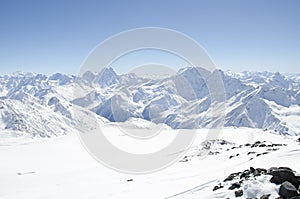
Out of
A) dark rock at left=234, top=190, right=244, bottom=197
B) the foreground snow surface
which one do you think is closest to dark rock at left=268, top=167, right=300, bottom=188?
the foreground snow surface

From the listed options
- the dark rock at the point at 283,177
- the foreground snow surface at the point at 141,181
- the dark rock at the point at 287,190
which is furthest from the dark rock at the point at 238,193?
the dark rock at the point at 287,190

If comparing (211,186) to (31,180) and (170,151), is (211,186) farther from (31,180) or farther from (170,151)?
(170,151)

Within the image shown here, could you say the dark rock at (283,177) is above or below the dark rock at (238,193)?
above

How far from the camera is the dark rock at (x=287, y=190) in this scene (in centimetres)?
1525

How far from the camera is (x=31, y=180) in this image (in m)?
42.6

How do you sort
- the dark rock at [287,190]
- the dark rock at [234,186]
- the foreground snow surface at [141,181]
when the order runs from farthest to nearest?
1. the foreground snow surface at [141,181]
2. the dark rock at [234,186]
3. the dark rock at [287,190]

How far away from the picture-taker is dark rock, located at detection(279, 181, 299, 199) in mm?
15251

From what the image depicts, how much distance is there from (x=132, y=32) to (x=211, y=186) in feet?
41.1

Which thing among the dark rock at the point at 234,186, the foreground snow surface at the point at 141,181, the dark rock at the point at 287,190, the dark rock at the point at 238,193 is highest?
the dark rock at the point at 287,190

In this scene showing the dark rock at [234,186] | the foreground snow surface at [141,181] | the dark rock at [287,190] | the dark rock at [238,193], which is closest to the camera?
the dark rock at [287,190]

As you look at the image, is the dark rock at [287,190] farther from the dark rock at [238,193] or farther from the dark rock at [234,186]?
the dark rock at [234,186]

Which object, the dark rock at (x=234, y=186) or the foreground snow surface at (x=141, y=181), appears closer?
the dark rock at (x=234, y=186)

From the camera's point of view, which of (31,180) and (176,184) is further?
(31,180)

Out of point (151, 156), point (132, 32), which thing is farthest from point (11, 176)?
point (132, 32)
